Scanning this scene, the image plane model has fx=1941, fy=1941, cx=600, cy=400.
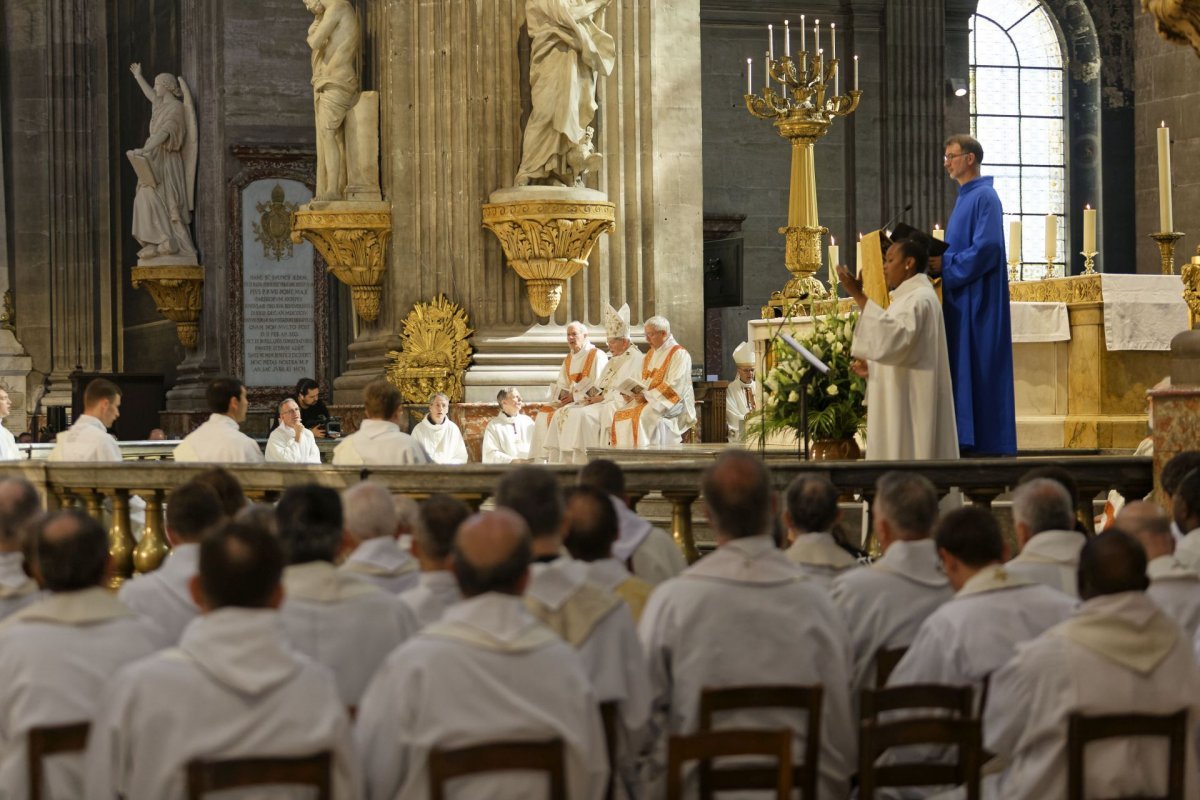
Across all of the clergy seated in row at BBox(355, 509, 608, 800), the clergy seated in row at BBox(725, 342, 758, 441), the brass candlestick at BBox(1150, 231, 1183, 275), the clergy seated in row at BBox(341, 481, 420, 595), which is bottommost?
the clergy seated in row at BBox(355, 509, 608, 800)

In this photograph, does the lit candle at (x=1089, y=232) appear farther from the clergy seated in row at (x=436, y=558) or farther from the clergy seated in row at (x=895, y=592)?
the clergy seated in row at (x=436, y=558)

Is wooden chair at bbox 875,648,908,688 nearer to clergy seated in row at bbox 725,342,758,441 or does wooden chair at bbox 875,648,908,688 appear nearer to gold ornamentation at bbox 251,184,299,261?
clergy seated in row at bbox 725,342,758,441

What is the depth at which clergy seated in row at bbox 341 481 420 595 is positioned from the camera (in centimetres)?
578

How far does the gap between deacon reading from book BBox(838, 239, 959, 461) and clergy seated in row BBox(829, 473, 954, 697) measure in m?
3.26

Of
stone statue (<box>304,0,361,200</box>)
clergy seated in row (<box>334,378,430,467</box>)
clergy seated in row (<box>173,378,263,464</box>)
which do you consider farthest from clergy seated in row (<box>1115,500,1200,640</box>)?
stone statue (<box>304,0,361,200</box>)

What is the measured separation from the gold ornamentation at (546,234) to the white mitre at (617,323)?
42 cm

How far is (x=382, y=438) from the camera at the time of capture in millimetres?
9328

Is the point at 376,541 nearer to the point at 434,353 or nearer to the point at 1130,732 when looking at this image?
the point at 1130,732

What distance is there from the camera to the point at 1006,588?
524cm

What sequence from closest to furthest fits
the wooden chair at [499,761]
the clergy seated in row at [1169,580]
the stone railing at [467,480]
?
the wooden chair at [499,761]
the clergy seated in row at [1169,580]
the stone railing at [467,480]

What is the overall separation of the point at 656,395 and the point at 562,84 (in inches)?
90.1

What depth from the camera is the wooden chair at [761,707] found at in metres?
4.82

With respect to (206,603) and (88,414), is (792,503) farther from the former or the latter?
(88,414)

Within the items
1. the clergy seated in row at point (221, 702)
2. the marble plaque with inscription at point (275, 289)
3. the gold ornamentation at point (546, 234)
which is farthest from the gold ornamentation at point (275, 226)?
the clergy seated in row at point (221, 702)
